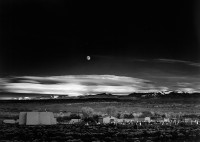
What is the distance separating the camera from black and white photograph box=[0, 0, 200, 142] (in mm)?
7562

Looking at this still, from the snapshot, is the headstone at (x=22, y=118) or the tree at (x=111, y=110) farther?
the tree at (x=111, y=110)

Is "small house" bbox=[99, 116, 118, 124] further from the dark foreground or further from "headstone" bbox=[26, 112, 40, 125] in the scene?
"headstone" bbox=[26, 112, 40, 125]

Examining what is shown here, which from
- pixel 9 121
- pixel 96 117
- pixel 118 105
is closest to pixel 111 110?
pixel 118 105

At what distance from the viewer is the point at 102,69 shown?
25.6ft

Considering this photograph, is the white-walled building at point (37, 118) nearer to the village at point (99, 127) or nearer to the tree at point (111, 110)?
the village at point (99, 127)

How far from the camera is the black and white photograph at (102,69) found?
756cm

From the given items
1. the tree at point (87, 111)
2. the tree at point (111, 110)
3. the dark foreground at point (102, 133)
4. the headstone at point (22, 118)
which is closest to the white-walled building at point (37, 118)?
the headstone at point (22, 118)

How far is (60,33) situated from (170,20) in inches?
71.6

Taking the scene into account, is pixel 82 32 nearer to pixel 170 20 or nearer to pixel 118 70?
pixel 118 70

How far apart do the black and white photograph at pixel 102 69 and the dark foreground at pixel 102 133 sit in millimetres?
16

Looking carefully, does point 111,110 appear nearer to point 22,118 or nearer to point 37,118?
point 37,118

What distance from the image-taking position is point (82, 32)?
25.6ft

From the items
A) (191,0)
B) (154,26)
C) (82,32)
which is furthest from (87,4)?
(191,0)

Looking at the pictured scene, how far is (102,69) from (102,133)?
105 centimetres
